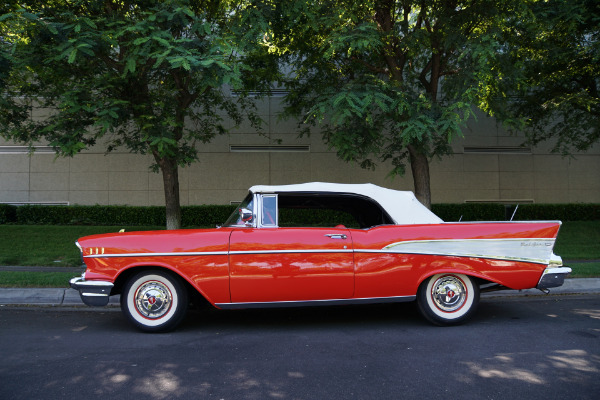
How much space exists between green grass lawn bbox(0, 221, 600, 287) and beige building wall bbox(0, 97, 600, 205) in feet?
8.61

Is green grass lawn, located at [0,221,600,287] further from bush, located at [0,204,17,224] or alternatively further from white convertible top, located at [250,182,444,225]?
white convertible top, located at [250,182,444,225]

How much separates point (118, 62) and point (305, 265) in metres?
5.72

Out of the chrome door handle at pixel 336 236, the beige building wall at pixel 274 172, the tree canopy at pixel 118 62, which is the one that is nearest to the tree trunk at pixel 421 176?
the tree canopy at pixel 118 62

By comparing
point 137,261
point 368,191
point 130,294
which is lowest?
point 130,294

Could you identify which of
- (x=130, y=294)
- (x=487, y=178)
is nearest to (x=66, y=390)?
(x=130, y=294)

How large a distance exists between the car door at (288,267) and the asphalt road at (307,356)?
0.47 metres

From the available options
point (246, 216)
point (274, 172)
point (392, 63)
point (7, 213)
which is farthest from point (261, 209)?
point (7, 213)

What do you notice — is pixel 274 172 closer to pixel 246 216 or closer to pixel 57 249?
pixel 57 249

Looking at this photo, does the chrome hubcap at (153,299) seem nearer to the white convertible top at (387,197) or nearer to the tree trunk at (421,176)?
the white convertible top at (387,197)

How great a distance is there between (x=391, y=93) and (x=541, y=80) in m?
5.25

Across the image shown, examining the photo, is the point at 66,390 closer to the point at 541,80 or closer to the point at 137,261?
the point at 137,261

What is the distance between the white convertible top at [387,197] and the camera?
18.8 ft

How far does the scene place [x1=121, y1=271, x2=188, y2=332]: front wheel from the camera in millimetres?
5344

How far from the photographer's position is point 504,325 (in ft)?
18.4
